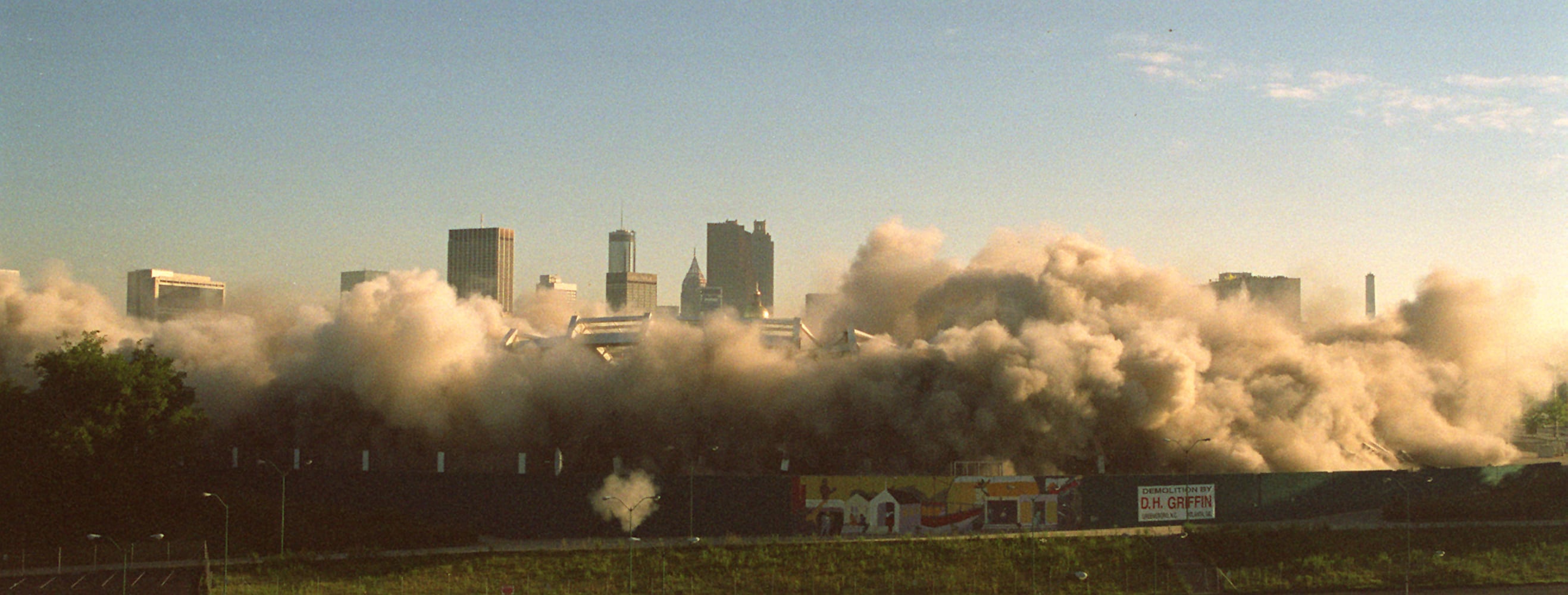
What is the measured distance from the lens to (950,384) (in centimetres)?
8662

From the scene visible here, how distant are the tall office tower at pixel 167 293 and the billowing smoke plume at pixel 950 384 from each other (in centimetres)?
7633

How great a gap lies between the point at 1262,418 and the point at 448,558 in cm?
5220

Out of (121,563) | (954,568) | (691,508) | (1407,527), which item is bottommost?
(121,563)

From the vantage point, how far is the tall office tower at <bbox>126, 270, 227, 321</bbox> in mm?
183500

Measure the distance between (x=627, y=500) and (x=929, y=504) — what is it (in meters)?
16.0

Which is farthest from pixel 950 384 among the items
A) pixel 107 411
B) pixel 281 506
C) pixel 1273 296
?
pixel 1273 296

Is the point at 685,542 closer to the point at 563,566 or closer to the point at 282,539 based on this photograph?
the point at 563,566

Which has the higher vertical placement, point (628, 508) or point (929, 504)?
point (929, 504)

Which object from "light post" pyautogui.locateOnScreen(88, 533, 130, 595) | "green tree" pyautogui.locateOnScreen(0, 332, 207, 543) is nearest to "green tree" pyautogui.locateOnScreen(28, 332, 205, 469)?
"green tree" pyautogui.locateOnScreen(0, 332, 207, 543)

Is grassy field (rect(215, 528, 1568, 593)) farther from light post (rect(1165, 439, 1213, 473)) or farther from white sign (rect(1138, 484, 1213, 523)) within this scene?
light post (rect(1165, 439, 1213, 473))

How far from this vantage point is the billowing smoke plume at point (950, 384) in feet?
280

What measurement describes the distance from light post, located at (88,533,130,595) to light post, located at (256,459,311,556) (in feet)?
22.7

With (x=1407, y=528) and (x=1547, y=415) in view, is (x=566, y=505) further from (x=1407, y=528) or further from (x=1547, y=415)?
(x=1547, y=415)

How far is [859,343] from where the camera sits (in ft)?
324
